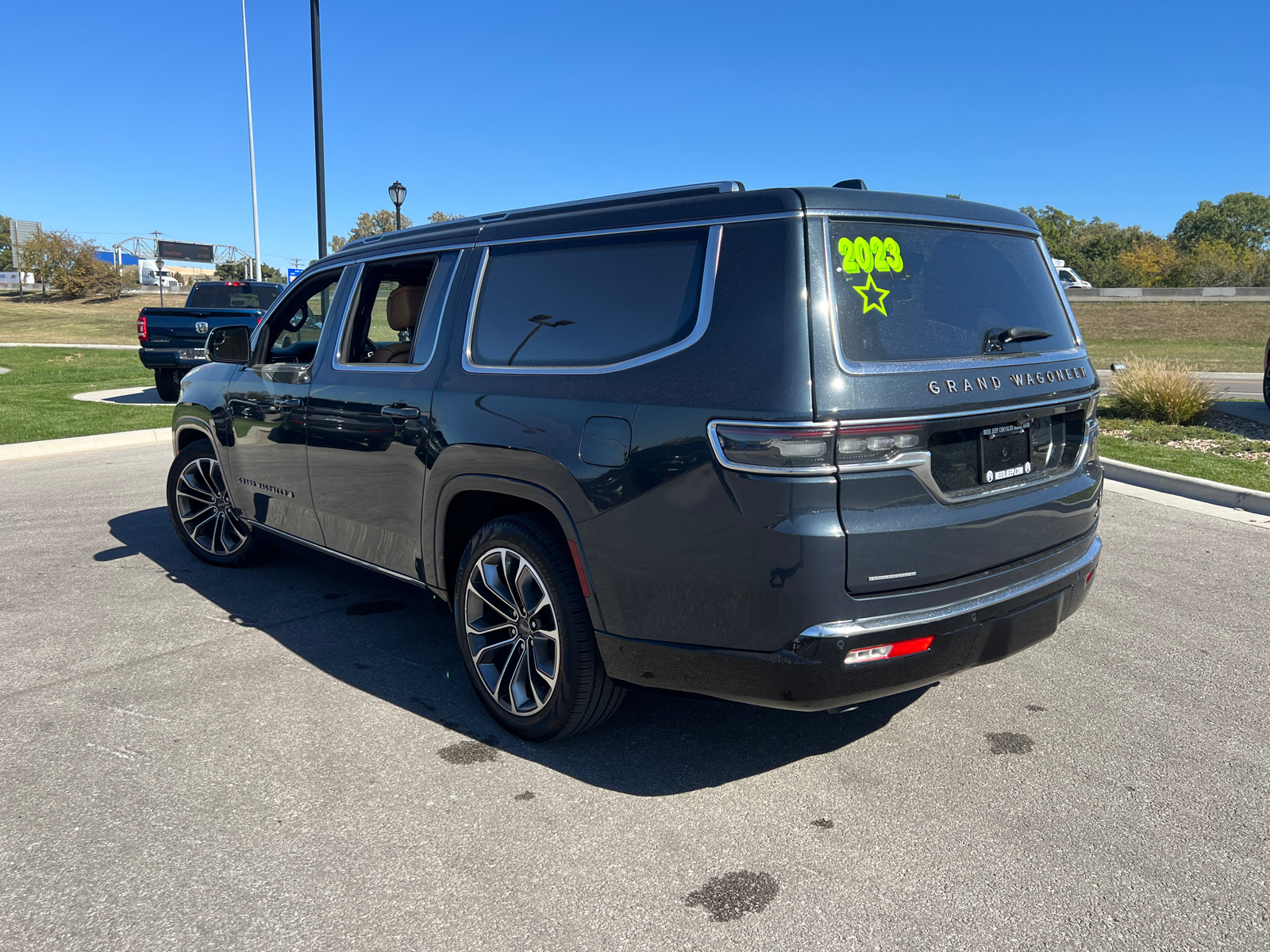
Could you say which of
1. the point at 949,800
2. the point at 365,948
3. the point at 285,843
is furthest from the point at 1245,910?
the point at 285,843

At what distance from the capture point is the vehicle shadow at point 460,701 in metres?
3.36

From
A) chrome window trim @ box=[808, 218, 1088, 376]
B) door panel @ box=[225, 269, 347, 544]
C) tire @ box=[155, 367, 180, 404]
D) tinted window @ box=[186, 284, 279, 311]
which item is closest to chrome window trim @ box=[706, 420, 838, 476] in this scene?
chrome window trim @ box=[808, 218, 1088, 376]

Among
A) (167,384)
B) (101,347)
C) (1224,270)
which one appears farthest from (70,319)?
(1224,270)

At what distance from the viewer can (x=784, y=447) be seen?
259 centimetres

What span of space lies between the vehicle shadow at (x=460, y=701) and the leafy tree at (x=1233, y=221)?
136258mm

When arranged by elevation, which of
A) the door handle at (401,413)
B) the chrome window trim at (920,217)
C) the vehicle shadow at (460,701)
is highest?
the chrome window trim at (920,217)

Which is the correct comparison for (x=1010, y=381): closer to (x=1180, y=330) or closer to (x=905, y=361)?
(x=905, y=361)

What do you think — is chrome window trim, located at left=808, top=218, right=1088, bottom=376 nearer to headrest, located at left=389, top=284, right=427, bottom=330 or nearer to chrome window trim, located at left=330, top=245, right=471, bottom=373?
chrome window trim, located at left=330, top=245, right=471, bottom=373

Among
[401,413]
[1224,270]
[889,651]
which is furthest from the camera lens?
[1224,270]

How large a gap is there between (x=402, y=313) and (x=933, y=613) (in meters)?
2.87

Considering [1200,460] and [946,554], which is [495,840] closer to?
[946,554]

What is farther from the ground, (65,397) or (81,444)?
(65,397)

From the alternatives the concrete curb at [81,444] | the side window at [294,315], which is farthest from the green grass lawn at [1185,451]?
the concrete curb at [81,444]

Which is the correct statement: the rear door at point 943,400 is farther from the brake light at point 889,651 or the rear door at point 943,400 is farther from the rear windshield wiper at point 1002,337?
the brake light at point 889,651
